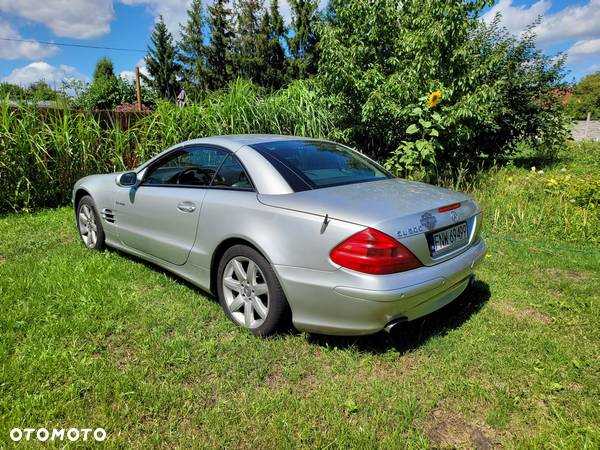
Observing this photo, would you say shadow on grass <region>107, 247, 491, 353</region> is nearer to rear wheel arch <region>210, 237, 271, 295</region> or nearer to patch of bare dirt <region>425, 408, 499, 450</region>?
rear wheel arch <region>210, 237, 271, 295</region>

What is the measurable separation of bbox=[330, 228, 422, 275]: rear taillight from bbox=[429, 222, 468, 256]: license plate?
0.30 m

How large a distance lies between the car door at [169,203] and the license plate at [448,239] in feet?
5.54

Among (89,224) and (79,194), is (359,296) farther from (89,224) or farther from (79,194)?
(79,194)

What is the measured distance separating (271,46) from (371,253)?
32.5 metres

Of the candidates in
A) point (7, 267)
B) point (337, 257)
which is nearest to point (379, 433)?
point (337, 257)

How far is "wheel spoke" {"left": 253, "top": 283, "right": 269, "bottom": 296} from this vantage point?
2766mm

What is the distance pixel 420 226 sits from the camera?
2471 millimetres

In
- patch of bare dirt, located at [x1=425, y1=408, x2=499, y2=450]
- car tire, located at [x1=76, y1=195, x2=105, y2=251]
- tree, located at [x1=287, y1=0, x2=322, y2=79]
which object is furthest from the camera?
tree, located at [x1=287, y1=0, x2=322, y2=79]

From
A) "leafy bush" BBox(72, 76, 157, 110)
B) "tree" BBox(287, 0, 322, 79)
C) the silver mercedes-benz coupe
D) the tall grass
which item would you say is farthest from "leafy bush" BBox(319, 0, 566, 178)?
"tree" BBox(287, 0, 322, 79)

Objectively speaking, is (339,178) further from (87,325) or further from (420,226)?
Answer: (87,325)

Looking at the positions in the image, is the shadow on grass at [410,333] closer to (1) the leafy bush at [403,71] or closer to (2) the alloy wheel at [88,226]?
(2) the alloy wheel at [88,226]

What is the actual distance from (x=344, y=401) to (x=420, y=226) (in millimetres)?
1075

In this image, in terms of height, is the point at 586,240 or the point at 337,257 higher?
the point at 337,257

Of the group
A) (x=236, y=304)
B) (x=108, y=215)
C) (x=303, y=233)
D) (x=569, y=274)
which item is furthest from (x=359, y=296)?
(x=108, y=215)
